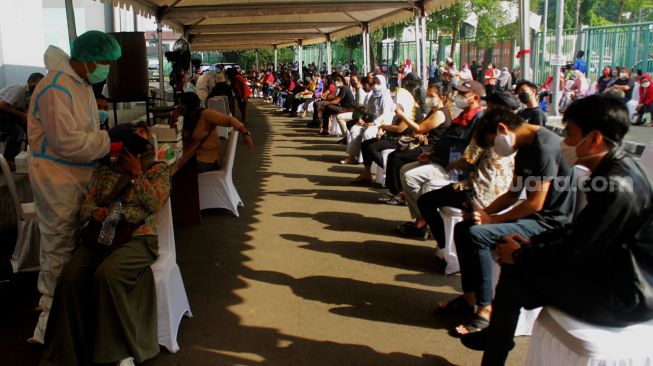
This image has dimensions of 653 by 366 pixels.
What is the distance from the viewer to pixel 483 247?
3414 millimetres

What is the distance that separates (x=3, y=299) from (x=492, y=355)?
3.25 metres

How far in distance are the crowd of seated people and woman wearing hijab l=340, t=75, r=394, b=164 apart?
6.58ft

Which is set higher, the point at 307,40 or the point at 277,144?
the point at 307,40

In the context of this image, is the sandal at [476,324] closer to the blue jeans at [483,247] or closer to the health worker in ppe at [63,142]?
the blue jeans at [483,247]

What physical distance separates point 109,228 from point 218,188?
2.97 m

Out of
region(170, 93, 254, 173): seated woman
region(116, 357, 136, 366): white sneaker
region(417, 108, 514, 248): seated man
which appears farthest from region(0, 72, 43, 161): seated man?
region(417, 108, 514, 248): seated man

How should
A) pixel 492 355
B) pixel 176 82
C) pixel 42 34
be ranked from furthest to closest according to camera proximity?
pixel 176 82 < pixel 42 34 < pixel 492 355

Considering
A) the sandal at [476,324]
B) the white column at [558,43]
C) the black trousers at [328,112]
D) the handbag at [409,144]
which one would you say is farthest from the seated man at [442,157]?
the white column at [558,43]

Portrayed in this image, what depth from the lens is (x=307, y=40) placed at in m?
21.1

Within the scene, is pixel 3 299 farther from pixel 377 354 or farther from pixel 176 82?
pixel 176 82

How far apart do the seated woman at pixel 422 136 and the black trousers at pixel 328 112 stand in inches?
243

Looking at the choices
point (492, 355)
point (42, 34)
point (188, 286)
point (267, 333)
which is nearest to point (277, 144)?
point (42, 34)

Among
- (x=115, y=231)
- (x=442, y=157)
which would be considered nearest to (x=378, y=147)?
(x=442, y=157)

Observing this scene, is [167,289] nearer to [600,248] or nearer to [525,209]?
[525,209]
